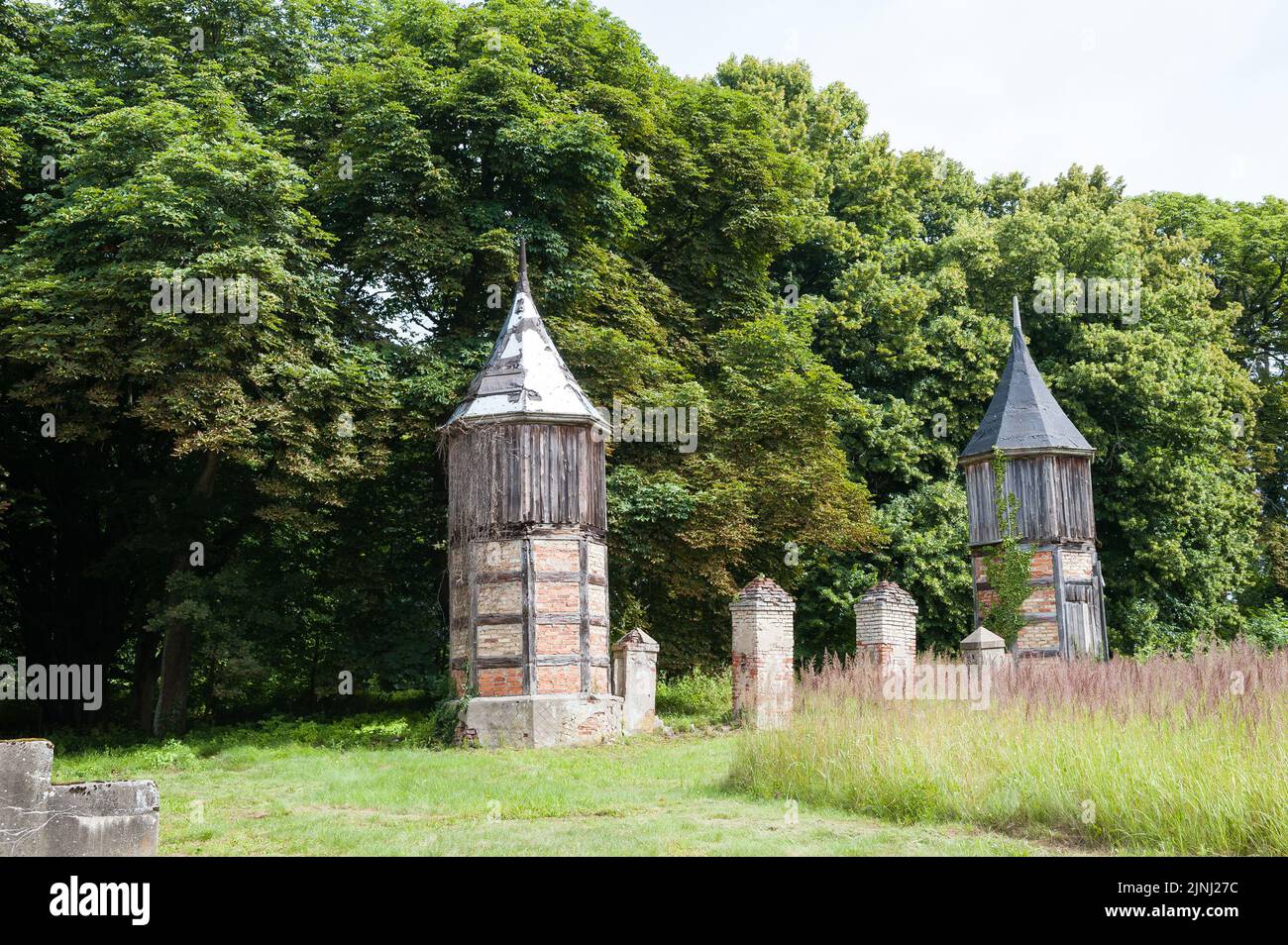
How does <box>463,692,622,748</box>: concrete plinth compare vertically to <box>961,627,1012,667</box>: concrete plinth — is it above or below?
below

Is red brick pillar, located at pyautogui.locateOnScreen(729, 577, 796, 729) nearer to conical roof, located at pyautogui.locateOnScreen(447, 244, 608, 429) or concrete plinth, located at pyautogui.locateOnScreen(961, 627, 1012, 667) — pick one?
concrete plinth, located at pyautogui.locateOnScreen(961, 627, 1012, 667)

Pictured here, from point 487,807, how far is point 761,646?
324 inches

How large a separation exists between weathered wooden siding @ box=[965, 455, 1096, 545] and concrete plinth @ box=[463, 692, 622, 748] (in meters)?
11.7

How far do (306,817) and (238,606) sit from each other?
10.4 meters

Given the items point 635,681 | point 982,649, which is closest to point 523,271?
point 635,681

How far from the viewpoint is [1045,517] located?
2736 centimetres

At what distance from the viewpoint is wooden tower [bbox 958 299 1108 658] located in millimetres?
26875

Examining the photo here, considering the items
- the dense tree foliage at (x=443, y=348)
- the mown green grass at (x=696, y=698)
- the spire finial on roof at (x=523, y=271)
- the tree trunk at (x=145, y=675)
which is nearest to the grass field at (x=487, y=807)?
the mown green grass at (x=696, y=698)

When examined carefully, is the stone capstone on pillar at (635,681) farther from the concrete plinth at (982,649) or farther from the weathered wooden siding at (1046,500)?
the weathered wooden siding at (1046,500)

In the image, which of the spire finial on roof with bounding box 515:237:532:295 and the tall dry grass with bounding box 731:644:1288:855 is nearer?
the tall dry grass with bounding box 731:644:1288:855

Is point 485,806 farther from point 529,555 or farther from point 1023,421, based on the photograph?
point 1023,421

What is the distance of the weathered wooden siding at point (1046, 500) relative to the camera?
89.7 ft

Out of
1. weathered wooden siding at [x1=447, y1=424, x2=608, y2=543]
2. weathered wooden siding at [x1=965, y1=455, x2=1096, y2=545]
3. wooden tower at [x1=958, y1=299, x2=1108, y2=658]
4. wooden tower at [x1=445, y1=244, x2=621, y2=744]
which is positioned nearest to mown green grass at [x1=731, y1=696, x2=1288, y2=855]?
wooden tower at [x1=445, y1=244, x2=621, y2=744]

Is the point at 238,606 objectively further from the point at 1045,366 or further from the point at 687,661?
the point at 1045,366
